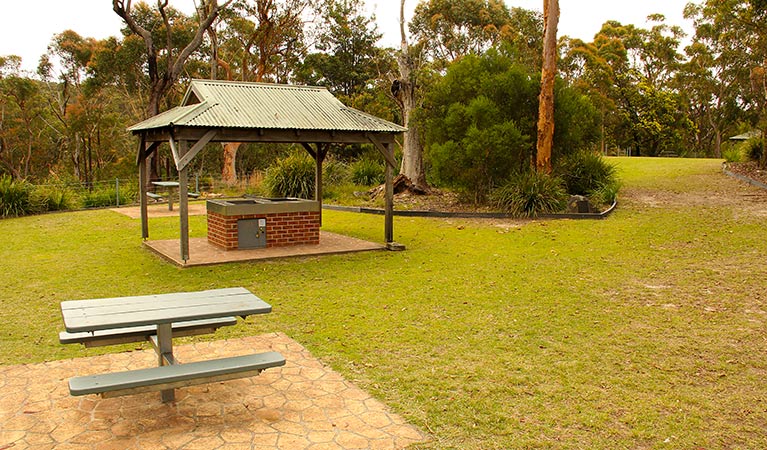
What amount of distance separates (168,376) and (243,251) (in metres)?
6.76

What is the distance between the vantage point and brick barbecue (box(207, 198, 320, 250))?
414 inches

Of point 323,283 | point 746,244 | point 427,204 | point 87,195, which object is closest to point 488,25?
point 427,204

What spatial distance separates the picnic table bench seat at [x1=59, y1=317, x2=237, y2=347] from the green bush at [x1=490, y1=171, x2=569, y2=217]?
35.1ft

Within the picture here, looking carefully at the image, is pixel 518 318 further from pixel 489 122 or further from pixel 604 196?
pixel 604 196

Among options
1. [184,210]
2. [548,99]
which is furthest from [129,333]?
[548,99]

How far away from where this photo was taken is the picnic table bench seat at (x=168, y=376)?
367 cm

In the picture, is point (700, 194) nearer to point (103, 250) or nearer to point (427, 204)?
point (427, 204)

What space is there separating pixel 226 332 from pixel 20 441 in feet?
7.90

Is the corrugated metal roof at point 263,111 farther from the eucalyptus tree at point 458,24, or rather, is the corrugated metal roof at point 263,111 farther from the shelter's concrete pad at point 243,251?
the eucalyptus tree at point 458,24

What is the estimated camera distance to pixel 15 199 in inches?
643

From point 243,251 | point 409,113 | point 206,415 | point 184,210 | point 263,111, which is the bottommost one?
point 206,415

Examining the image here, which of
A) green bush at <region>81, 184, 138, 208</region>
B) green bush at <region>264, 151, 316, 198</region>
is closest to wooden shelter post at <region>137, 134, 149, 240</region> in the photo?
→ green bush at <region>264, 151, 316, 198</region>

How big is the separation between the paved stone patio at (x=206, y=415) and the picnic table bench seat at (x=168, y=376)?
294mm

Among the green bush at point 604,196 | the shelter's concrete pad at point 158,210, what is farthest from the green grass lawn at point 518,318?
the shelter's concrete pad at point 158,210
